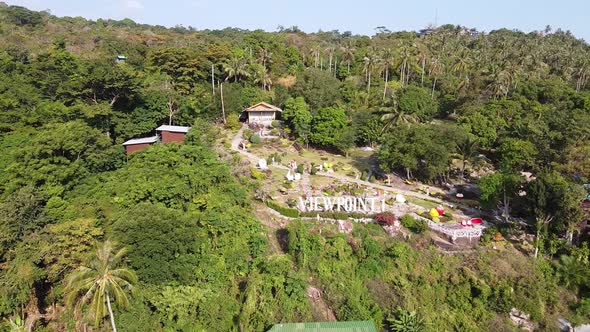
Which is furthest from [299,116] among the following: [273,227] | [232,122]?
[273,227]

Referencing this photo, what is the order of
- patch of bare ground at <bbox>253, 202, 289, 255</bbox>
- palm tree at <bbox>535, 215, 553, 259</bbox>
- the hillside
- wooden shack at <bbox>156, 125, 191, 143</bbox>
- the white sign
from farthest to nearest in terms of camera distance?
wooden shack at <bbox>156, 125, 191, 143</bbox>, the white sign, patch of bare ground at <bbox>253, 202, 289, 255</bbox>, palm tree at <bbox>535, 215, 553, 259</bbox>, the hillside

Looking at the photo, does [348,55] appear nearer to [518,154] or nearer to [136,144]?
[518,154]

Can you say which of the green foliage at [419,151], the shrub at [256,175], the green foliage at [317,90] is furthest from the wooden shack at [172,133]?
the green foliage at [419,151]

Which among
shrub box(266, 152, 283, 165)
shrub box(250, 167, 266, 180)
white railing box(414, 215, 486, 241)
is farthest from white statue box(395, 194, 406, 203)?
shrub box(266, 152, 283, 165)

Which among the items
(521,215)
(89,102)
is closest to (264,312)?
(521,215)

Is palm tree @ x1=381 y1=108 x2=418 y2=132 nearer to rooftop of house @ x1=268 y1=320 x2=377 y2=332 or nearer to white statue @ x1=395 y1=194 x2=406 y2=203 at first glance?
white statue @ x1=395 y1=194 x2=406 y2=203

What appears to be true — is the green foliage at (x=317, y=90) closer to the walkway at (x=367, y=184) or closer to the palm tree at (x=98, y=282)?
the walkway at (x=367, y=184)
